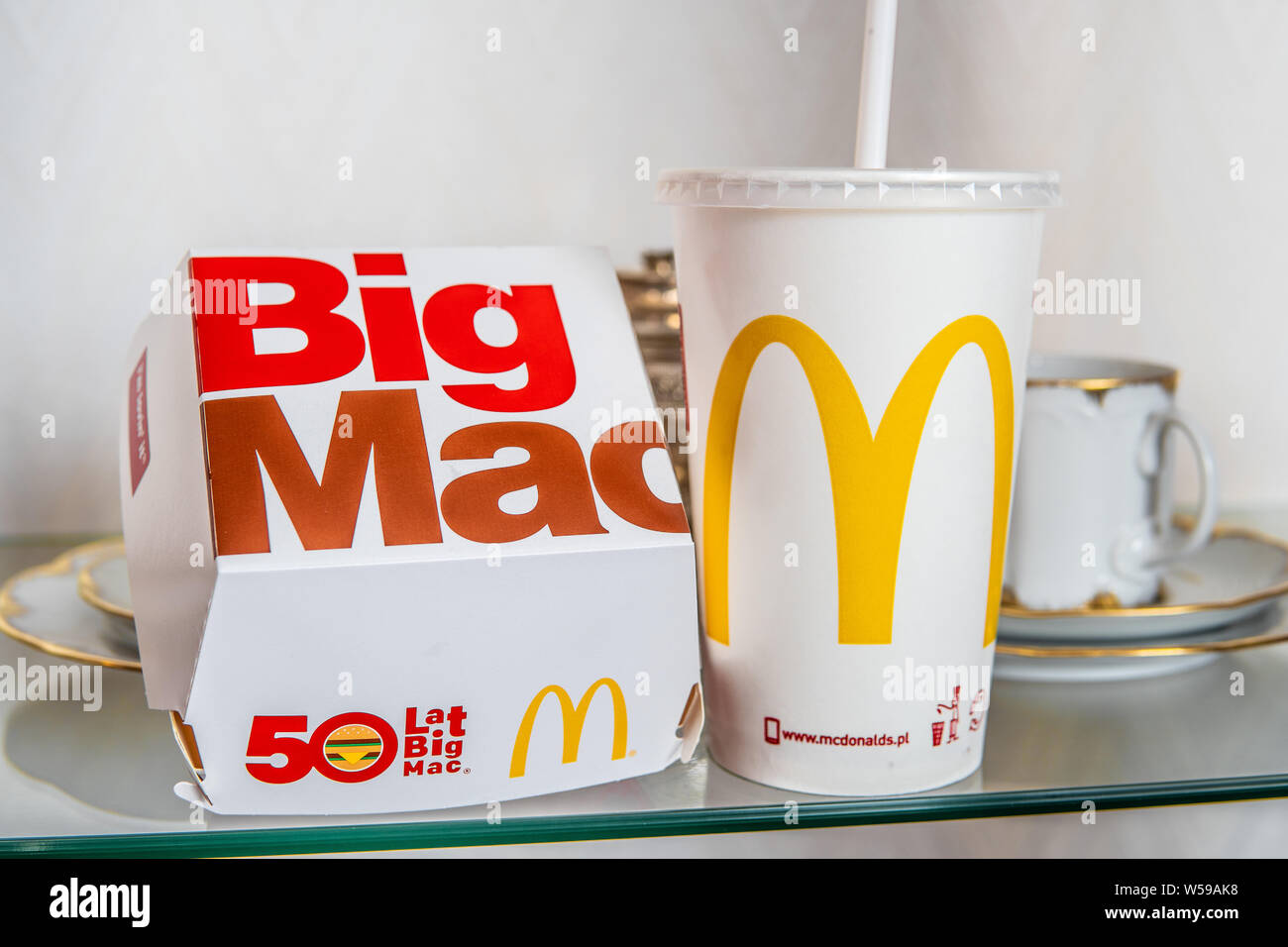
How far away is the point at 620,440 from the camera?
44 centimetres

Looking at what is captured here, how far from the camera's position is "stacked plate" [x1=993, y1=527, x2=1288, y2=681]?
56cm

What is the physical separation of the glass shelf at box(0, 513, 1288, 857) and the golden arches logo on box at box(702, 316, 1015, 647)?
84 mm

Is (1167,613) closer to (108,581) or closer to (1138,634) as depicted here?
(1138,634)

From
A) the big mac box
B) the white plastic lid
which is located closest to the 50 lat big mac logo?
the big mac box

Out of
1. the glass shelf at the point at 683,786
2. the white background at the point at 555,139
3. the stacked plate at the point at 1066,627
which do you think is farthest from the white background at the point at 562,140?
the glass shelf at the point at 683,786

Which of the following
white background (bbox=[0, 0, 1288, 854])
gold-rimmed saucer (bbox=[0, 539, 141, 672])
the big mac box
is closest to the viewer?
the big mac box

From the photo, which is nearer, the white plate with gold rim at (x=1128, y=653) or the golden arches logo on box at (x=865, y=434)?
the golden arches logo on box at (x=865, y=434)

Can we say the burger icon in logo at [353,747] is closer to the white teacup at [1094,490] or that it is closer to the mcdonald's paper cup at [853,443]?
→ the mcdonald's paper cup at [853,443]

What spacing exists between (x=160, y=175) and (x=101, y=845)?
1.47 feet

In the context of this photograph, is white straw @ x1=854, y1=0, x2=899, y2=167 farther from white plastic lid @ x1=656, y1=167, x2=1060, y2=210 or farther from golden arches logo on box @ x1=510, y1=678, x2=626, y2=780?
golden arches logo on box @ x1=510, y1=678, x2=626, y2=780

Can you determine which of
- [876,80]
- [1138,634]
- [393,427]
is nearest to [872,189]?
[876,80]

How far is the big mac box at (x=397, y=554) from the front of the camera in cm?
38

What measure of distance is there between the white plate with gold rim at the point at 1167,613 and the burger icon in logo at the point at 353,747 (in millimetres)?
317
